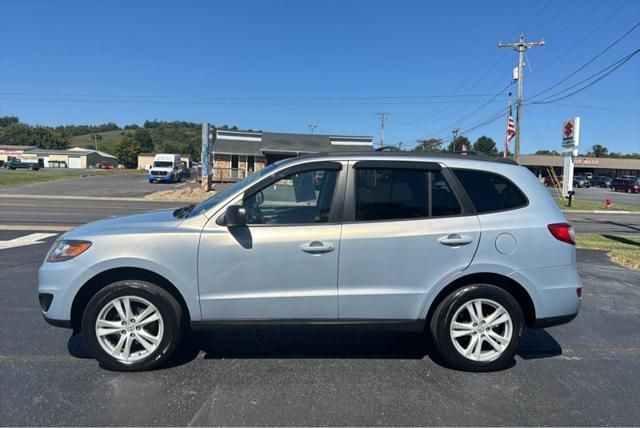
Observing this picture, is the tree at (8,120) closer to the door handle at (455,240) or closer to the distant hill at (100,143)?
the distant hill at (100,143)

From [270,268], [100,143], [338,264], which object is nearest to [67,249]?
[270,268]

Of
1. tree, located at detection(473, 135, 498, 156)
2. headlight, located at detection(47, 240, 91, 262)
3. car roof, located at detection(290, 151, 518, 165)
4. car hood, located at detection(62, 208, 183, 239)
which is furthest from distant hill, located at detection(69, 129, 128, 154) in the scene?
car roof, located at detection(290, 151, 518, 165)

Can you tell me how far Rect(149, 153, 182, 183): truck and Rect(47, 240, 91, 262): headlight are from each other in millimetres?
39274

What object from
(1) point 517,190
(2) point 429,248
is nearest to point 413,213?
(2) point 429,248

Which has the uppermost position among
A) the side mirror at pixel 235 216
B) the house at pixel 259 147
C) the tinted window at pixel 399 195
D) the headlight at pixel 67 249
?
the house at pixel 259 147

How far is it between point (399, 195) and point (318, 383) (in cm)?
166

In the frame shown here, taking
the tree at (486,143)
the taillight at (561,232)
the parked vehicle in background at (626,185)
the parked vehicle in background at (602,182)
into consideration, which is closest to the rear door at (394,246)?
the taillight at (561,232)

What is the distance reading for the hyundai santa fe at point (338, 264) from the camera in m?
3.68

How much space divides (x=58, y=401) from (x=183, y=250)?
1.34 metres

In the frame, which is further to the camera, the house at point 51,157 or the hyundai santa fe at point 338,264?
the house at point 51,157

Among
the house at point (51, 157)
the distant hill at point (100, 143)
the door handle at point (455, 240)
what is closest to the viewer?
the door handle at point (455, 240)

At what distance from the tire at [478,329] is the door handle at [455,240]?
38 cm

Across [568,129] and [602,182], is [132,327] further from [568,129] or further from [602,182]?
[602,182]

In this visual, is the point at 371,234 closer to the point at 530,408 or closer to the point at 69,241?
the point at 530,408
